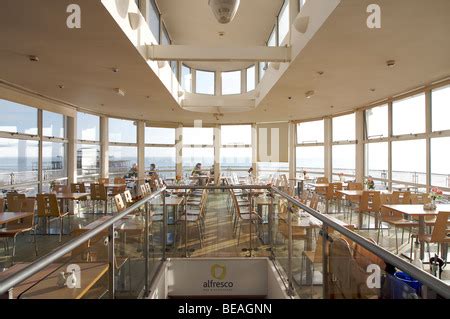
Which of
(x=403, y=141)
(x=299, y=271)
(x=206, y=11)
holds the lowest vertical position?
(x=299, y=271)

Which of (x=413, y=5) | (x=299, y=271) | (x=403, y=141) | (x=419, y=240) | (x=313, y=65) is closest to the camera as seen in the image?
(x=413, y=5)

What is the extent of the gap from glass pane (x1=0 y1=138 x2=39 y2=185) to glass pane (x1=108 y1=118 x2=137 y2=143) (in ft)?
12.4

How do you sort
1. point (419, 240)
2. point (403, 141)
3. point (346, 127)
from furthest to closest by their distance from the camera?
point (346, 127)
point (403, 141)
point (419, 240)

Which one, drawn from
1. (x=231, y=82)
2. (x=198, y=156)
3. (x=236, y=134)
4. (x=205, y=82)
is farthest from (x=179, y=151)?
(x=231, y=82)

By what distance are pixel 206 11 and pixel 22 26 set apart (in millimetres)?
4602

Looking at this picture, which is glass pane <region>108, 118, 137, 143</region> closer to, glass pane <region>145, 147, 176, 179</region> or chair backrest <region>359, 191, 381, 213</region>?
glass pane <region>145, 147, 176, 179</region>

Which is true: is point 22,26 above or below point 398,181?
above

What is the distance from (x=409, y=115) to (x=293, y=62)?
452cm

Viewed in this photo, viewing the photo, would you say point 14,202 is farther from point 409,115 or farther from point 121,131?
point 409,115

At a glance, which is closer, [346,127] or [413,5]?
[413,5]

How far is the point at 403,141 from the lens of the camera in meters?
7.50

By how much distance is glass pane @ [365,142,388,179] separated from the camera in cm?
827
